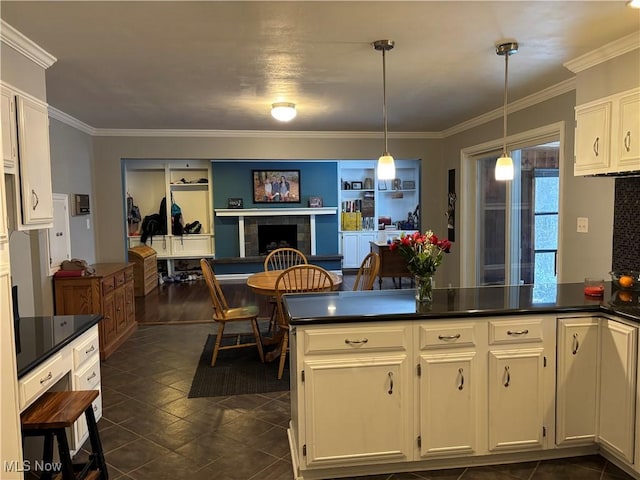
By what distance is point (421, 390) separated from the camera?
2.34m

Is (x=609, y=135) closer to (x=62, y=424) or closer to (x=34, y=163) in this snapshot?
(x=62, y=424)

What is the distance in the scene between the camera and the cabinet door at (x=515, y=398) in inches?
94.3

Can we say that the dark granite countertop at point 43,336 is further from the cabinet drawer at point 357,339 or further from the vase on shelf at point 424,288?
the vase on shelf at point 424,288

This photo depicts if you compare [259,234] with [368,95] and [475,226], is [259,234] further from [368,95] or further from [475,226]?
[368,95]

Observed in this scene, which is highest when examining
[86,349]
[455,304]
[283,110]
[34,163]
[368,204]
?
[283,110]

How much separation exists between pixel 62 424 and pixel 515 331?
221cm

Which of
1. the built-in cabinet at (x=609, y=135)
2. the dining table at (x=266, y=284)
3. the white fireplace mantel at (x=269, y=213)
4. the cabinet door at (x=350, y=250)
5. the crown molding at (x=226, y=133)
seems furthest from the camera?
the cabinet door at (x=350, y=250)

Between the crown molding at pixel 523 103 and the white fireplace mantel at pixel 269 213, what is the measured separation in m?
3.65

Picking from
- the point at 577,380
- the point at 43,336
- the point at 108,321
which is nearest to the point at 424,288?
the point at 577,380

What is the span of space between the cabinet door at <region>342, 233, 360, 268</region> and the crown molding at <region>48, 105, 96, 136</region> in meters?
5.32

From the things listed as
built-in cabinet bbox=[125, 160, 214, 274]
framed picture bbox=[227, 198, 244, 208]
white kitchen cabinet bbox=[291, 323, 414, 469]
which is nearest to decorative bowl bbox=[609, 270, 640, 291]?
white kitchen cabinet bbox=[291, 323, 414, 469]

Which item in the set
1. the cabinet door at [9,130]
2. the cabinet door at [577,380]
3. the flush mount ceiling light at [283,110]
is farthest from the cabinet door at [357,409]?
the flush mount ceiling light at [283,110]

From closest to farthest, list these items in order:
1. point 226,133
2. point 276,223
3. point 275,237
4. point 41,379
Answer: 1. point 41,379
2. point 226,133
3. point 276,223
4. point 275,237

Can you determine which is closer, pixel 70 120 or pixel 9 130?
pixel 9 130
